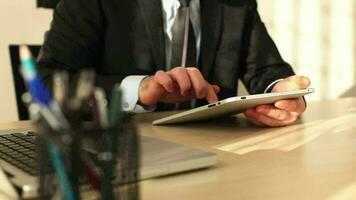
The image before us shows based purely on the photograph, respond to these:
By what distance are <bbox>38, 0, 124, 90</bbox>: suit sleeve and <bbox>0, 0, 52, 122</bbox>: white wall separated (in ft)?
2.19

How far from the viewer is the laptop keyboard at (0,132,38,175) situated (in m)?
0.51

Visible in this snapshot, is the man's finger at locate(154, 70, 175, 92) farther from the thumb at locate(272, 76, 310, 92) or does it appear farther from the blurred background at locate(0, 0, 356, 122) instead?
the blurred background at locate(0, 0, 356, 122)

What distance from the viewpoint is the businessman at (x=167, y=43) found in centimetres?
124

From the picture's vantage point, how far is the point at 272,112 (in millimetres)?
963

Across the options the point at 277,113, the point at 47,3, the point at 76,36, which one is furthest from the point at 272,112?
the point at 47,3

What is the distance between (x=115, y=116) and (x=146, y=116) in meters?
0.81

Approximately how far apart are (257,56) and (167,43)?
285 mm

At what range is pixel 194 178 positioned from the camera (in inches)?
22.0

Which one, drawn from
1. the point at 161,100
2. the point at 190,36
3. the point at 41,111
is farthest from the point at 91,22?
the point at 41,111

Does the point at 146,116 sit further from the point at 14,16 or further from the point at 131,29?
the point at 14,16

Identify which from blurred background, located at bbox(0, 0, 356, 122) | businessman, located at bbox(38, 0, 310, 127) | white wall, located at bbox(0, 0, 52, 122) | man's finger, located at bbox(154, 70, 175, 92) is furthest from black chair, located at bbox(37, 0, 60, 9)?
man's finger, located at bbox(154, 70, 175, 92)

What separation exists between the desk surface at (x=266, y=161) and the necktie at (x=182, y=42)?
288 millimetres

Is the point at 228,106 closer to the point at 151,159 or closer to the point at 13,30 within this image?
the point at 151,159

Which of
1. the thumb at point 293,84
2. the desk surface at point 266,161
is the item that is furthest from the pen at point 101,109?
the thumb at point 293,84
